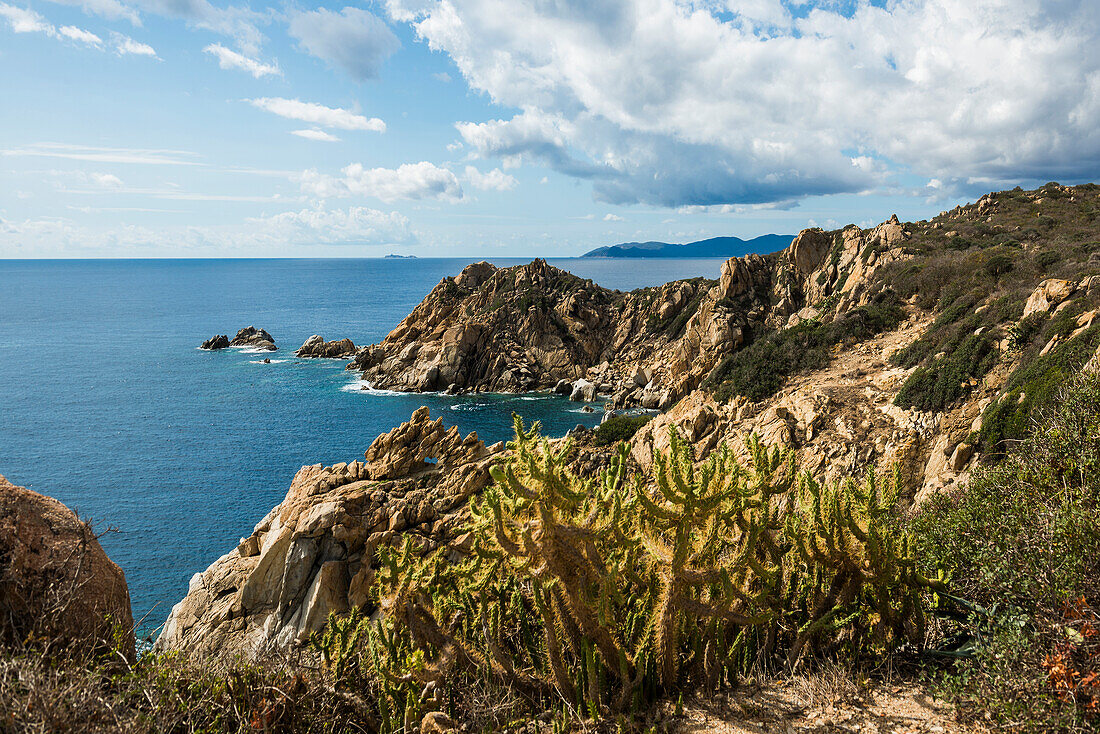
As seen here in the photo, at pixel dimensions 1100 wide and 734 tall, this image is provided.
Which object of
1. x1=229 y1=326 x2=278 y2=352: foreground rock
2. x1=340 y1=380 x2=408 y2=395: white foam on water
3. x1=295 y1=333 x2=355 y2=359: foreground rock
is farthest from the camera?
x1=229 y1=326 x2=278 y2=352: foreground rock

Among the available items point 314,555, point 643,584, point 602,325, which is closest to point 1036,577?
point 643,584

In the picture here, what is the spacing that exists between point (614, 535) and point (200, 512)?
1773 inches

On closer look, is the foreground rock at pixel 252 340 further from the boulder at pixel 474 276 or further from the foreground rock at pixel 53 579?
the foreground rock at pixel 53 579

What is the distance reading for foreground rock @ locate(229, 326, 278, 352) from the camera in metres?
106

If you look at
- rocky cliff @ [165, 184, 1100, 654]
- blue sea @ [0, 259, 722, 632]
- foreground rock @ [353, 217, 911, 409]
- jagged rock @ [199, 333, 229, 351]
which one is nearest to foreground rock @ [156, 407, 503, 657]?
rocky cliff @ [165, 184, 1100, 654]

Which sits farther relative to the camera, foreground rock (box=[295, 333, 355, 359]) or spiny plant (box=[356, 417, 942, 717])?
foreground rock (box=[295, 333, 355, 359])

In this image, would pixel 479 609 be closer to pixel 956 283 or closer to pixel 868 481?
pixel 868 481

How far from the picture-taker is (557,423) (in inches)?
2554

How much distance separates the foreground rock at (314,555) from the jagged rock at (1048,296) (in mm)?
23975

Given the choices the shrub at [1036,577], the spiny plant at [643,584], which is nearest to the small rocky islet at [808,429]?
the spiny plant at [643,584]

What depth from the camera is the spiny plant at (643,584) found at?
608 centimetres

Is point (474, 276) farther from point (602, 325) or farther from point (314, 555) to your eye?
point (314, 555)

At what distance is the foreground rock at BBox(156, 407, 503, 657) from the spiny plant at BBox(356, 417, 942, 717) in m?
14.8

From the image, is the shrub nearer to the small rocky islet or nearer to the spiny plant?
the spiny plant
